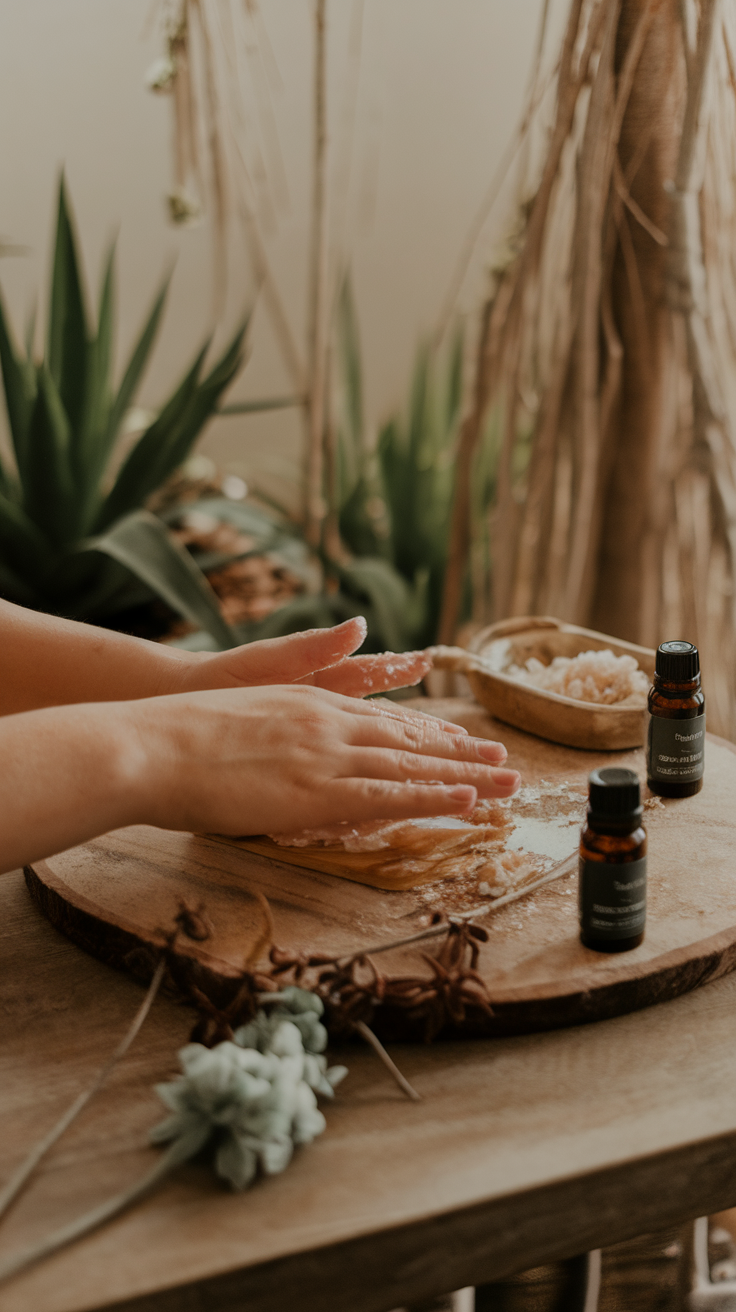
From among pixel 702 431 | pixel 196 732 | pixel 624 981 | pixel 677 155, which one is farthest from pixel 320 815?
pixel 677 155

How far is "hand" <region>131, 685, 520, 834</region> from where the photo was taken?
0.72 meters

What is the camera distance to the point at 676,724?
2.86 feet

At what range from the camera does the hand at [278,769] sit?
2.36 ft

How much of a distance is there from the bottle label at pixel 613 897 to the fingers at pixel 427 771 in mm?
108

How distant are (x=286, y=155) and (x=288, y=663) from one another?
1.89 metres

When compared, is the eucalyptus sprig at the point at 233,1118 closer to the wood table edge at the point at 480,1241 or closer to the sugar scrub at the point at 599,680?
the wood table edge at the point at 480,1241

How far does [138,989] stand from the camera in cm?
71

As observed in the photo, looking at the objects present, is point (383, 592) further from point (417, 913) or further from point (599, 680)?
point (417, 913)

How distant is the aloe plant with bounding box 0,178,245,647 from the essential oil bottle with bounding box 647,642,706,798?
0.96 m

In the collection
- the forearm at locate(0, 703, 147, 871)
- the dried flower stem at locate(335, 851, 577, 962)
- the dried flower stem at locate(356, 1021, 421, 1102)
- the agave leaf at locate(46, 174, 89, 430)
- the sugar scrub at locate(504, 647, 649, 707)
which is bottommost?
the dried flower stem at locate(356, 1021, 421, 1102)

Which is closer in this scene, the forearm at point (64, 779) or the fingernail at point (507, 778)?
the forearm at point (64, 779)

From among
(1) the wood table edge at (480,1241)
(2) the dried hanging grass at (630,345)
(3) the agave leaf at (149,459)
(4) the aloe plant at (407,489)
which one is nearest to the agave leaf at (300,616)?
(4) the aloe plant at (407,489)

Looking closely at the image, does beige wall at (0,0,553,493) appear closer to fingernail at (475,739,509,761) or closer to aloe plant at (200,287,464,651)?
aloe plant at (200,287,464,651)

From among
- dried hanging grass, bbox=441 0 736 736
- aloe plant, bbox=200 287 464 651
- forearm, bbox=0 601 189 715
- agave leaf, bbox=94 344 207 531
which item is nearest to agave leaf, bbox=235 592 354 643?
aloe plant, bbox=200 287 464 651
